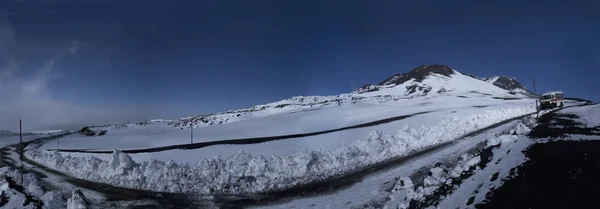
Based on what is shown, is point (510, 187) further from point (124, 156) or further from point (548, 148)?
point (124, 156)

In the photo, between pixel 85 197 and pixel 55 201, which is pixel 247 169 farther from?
pixel 55 201

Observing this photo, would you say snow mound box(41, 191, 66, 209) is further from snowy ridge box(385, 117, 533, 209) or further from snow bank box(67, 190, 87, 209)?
snowy ridge box(385, 117, 533, 209)

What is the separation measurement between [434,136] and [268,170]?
14.6 metres

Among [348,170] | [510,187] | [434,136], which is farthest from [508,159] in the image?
[434,136]

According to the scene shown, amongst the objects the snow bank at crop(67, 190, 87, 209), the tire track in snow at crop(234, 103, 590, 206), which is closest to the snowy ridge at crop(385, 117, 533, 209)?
the tire track in snow at crop(234, 103, 590, 206)

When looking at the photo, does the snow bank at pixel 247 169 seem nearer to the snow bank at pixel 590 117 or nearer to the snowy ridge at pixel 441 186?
the snowy ridge at pixel 441 186

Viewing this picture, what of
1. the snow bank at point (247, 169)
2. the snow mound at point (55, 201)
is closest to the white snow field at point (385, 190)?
the snow bank at point (247, 169)

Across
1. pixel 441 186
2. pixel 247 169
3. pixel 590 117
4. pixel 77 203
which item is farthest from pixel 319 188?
pixel 590 117

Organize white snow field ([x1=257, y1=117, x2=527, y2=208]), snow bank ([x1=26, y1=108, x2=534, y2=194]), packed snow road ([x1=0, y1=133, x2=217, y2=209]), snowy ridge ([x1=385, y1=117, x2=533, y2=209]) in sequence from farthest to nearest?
snow bank ([x1=26, y1=108, x2=534, y2=194]) → packed snow road ([x1=0, y1=133, x2=217, y2=209]) → white snow field ([x1=257, y1=117, x2=527, y2=208]) → snowy ridge ([x1=385, y1=117, x2=533, y2=209])

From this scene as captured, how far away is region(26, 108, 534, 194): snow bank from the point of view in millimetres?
17609

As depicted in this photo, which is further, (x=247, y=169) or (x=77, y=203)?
(x=247, y=169)

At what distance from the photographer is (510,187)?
32.8 ft

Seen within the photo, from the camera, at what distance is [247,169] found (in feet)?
62.8

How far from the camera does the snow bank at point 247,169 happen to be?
17.6 m
